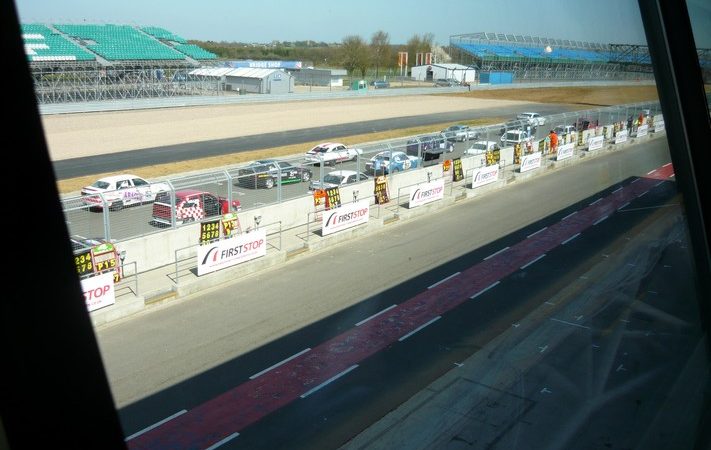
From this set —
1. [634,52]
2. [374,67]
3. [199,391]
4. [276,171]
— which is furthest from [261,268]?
[634,52]

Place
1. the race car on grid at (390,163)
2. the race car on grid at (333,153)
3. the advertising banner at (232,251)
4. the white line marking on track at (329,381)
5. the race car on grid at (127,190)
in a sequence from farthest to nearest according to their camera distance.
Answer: the race car on grid at (390,163)
the race car on grid at (333,153)
the advertising banner at (232,251)
the race car on grid at (127,190)
the white line marking on track at (329,381)

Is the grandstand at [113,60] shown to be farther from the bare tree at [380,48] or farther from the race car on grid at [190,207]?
the race car on grid at [190,207]

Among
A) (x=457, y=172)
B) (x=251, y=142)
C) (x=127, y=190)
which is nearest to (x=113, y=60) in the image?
(x=127, y=190)

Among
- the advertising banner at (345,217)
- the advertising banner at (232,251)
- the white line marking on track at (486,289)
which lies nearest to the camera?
the white line marking on track at (486,289)

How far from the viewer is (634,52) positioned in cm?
235

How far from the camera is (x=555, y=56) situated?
2688 mm

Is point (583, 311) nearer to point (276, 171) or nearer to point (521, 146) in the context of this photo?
point (276, 171)

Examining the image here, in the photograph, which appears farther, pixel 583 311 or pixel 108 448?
pixel 583 311

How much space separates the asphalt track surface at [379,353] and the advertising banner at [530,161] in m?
3.73

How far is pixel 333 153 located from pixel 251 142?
1.45 m

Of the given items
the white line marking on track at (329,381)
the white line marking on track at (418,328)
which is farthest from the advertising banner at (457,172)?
the white line marking on track at (329,381)

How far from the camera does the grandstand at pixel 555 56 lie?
2365mm

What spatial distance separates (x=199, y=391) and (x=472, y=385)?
1.46m

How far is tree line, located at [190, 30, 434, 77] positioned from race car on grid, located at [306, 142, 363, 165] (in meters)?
6.96
